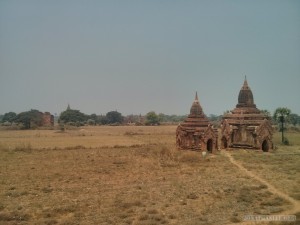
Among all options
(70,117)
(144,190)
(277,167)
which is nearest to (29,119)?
(70,117)

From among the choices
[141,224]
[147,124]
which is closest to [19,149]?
[141,224]

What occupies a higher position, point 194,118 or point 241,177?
point 194,118

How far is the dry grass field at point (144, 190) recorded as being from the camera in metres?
13.4

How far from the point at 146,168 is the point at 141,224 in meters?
11.8

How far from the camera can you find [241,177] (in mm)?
21031

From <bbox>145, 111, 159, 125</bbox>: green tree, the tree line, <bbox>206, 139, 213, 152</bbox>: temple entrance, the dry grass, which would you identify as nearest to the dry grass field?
the dry grass

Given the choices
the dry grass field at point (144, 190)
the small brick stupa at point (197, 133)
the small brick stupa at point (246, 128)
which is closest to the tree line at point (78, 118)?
the small brick stupa at point (246, 128)

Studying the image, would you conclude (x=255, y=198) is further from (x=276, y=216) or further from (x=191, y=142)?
(x=191, y=142)

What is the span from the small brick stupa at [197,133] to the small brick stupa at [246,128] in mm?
1409

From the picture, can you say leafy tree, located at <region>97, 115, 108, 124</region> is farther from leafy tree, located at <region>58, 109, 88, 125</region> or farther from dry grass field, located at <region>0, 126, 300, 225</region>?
dry grass field, located at <region>0, 126, 300, 225</region>

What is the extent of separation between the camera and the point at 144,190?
17391 millimetres

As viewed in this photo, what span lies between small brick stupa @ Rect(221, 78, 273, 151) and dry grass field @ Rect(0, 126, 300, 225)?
3.59 metres

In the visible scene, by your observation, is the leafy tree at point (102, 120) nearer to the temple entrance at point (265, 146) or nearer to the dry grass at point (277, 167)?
the temple entrance at point (265, 146)

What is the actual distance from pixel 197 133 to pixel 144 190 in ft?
50.6
